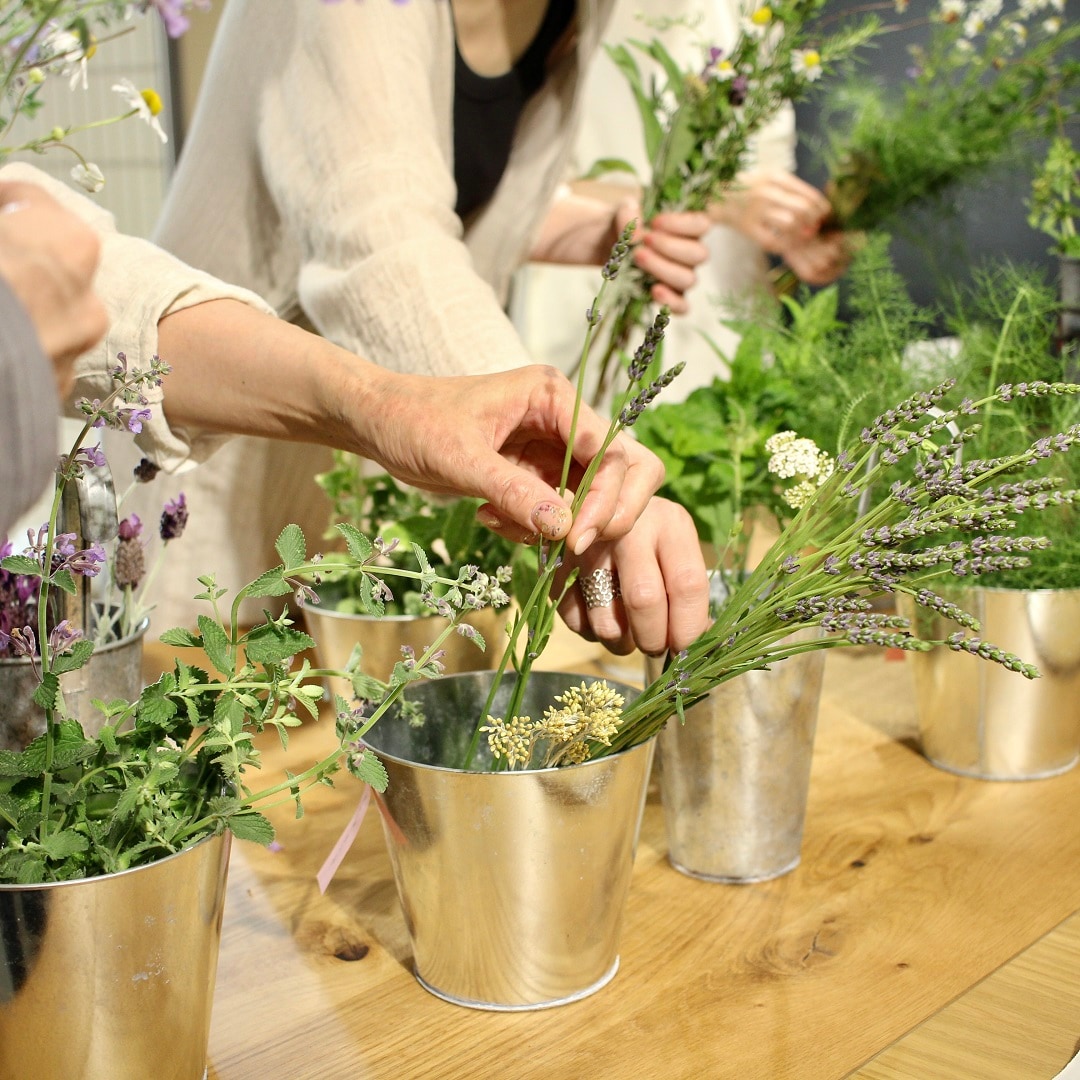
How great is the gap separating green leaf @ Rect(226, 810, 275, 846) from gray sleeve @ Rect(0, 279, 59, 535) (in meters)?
0.19

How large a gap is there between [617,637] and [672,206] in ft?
2.21

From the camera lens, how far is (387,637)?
31.1 inches

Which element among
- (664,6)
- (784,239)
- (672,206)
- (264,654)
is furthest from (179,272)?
(664,6)

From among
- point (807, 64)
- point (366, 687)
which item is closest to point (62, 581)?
point (366, 687)

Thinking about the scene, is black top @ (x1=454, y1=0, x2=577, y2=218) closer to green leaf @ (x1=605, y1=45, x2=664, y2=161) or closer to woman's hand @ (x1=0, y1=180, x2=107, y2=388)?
green leaf @ (x1=605, y1=45, x2=664, y2=161)

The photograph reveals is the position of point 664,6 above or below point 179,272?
above

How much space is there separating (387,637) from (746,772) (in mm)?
268

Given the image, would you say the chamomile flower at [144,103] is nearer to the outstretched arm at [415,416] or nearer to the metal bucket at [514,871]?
the outstretched arm at [415,416]

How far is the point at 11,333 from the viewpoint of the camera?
0.86 feet

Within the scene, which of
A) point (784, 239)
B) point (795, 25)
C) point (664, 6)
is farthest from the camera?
point (664, 6)

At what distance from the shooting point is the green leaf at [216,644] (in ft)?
1.46

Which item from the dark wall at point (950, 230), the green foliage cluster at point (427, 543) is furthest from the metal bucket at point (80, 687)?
the dark wall at point (950, 230)

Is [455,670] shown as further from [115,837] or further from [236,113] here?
[236,113]

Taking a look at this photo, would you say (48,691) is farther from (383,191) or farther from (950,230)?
(950,230)
